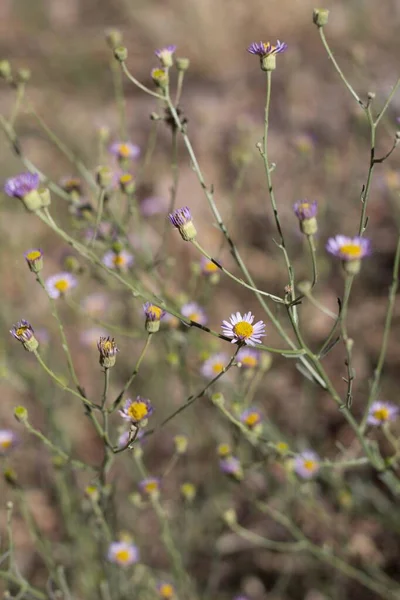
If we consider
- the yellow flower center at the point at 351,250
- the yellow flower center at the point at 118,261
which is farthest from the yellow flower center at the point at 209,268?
the yellow flower center at the point at 351,250

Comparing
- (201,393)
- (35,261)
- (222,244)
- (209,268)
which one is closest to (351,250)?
(201,393)

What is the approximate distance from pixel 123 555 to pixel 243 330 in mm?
990

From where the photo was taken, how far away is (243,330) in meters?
1.41

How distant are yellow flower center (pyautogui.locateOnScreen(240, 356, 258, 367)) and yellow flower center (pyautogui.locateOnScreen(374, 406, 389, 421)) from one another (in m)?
0.44

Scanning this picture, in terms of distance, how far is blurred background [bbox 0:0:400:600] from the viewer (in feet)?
8.69

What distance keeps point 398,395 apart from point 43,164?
3.35 meters

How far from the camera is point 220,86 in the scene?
5.54 metres

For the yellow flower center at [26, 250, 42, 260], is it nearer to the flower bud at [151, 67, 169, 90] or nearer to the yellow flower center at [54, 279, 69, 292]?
the flower bud at [151, 67, 169, 90]

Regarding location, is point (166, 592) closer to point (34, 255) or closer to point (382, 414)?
point (382, 414)

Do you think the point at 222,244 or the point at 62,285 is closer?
the point at 222,244

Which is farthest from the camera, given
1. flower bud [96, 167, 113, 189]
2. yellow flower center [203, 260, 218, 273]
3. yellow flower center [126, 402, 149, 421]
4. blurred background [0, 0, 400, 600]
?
blurred background [0, 0, 400, 600]

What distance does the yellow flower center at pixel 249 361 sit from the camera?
86.4 inches

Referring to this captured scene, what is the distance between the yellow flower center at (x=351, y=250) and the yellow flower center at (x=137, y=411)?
1.87ft

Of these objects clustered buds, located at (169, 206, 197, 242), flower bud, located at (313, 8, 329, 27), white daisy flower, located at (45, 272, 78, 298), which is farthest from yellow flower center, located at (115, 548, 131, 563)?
flower bud, located at (313, 8, 329, 27)
